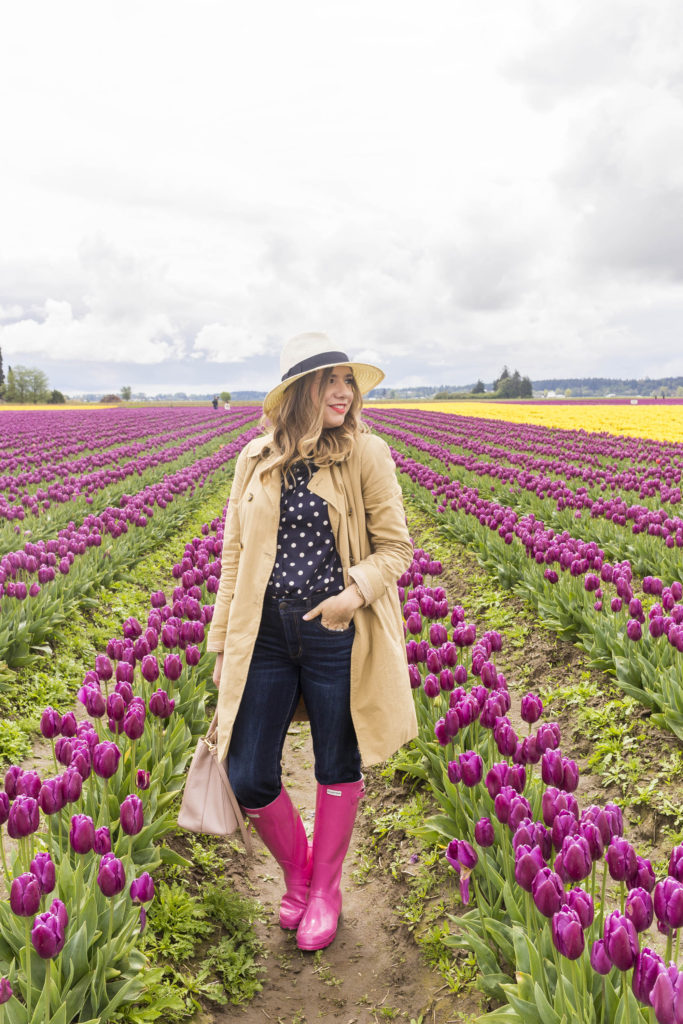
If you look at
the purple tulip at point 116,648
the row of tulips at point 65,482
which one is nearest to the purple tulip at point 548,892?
the purple tulip at point 116,648

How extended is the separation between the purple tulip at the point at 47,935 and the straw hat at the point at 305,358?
200cm

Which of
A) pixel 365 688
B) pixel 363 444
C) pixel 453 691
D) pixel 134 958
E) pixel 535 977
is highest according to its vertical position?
pixel 363 444

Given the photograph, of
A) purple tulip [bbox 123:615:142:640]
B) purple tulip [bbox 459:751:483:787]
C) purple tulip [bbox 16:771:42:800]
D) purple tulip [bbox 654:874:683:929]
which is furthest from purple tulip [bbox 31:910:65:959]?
purple tulip [bbox 123:615:142:640]

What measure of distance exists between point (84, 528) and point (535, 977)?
7099 millimetres

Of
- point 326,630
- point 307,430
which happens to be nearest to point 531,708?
point 326,630

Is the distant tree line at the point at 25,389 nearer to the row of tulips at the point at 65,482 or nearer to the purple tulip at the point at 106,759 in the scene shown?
the row of tulips at the point at 65,482

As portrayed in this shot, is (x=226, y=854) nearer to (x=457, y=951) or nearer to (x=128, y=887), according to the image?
(x=128, y=887)

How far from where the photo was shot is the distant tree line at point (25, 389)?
86.0 metres

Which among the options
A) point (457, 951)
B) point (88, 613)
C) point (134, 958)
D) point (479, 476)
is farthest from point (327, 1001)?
point (479, 476)

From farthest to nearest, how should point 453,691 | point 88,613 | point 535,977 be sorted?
point 88,613, point 453,691, point 535,977

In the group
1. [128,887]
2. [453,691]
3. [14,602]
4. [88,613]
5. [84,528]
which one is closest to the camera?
[128,887]

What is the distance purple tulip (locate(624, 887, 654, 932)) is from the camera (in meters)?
1.84

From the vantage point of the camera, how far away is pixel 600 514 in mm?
8586

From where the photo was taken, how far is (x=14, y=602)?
6062 millimetres
